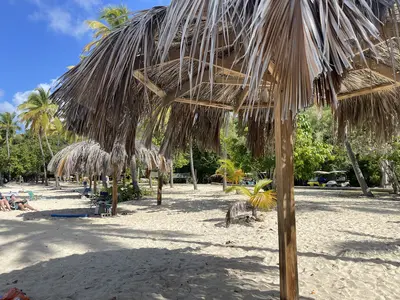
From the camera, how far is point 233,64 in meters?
2.57

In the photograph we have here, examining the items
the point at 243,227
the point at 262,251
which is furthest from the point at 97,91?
the point at 243,227

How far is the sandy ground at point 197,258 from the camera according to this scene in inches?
161

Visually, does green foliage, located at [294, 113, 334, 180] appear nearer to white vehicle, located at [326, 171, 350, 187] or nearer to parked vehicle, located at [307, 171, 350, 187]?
white vehicle, located at [326, 171, 350, 187]

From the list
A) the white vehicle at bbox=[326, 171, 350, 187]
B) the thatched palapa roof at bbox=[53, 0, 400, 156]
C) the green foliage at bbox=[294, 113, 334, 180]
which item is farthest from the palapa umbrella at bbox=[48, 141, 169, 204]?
the white vehicle at bbox=[326, 171, 350, 187]

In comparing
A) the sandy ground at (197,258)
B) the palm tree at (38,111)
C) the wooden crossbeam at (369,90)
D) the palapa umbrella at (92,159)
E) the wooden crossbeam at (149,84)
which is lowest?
the sandy ground at (197,258)

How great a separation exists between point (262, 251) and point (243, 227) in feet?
9.11

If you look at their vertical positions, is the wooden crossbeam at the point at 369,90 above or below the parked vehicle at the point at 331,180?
above

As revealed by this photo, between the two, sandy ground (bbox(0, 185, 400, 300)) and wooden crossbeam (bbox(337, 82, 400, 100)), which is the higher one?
wooden crossbeam (bbox(337, 82, 400, 100))

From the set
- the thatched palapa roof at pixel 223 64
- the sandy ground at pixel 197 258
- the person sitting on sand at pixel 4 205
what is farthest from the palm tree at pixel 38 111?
the thatched palapa roof at pixel 223 64

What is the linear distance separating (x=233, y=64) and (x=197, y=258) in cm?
409

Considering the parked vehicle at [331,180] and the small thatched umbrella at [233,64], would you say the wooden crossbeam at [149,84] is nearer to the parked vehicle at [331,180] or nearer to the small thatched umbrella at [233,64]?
the small thatched umbrella at [233,64]

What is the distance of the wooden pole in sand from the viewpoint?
289cm

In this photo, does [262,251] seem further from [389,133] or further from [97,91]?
[97,91]

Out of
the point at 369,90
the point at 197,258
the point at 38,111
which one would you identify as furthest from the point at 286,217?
the point at 38,111
